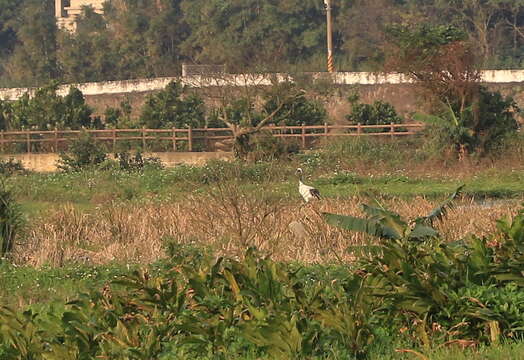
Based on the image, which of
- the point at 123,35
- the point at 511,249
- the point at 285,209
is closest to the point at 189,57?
the point at 123,35

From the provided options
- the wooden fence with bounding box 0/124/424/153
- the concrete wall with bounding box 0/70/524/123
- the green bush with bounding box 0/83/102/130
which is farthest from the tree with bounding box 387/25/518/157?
the green bush with bounding box 0/83/102/130

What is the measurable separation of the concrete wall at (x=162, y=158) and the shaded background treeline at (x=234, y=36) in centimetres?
1409

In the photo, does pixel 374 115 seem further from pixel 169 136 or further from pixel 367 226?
pixel 367 226

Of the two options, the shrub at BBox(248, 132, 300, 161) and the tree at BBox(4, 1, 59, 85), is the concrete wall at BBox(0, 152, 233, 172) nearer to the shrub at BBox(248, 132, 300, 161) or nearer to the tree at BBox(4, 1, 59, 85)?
the shrub at BBox(248, 132, 300, 161)

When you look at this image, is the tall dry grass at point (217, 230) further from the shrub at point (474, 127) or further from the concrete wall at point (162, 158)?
the concrete wall at point (162, 158)

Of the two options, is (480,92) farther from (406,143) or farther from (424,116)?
(406,143)

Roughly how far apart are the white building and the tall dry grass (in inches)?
2666

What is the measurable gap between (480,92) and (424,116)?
2.44 m

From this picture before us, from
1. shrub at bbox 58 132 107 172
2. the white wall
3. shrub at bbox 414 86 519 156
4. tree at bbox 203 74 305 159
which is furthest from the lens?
the white wall

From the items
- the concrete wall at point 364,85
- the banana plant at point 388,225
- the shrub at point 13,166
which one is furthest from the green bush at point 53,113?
the banana plant at point 388,225

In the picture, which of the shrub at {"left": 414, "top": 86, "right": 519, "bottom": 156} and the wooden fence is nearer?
the shrub at {"left": 414, "top": 86, "right": 519, "bottom": 156}

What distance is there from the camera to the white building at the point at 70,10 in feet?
276

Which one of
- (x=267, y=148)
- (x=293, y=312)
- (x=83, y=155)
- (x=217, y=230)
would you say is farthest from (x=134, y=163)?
(x=293, y=312)

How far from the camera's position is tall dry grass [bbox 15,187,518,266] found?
1354 cm
